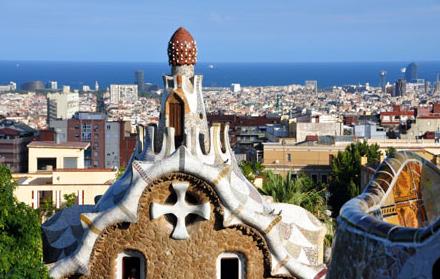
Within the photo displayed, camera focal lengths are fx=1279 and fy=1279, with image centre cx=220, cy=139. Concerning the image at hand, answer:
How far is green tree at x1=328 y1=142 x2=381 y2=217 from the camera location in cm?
5400

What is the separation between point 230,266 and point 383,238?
7.83 m

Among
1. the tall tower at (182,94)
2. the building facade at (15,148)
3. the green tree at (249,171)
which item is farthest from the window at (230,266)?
the building facade at (15,148)

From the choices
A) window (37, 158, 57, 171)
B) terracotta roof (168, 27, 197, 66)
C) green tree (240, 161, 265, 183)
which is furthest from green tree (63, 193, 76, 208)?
terracotta roof (168, 27, 197, 66)

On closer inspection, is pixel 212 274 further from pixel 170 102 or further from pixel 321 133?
pixel 321 133

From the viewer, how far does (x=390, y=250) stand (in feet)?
23.3

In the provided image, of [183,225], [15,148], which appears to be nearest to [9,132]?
[15,148]

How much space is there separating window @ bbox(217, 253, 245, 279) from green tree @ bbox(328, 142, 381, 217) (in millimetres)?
37002

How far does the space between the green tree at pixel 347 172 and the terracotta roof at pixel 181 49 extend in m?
36.5

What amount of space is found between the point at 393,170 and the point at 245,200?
546 cm

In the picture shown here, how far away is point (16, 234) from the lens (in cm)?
1720

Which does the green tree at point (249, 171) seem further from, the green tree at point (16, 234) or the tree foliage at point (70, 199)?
the green tree at point (16, 234)

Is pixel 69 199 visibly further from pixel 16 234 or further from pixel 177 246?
pixel 177 246

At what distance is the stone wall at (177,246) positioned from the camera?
47.9 feet

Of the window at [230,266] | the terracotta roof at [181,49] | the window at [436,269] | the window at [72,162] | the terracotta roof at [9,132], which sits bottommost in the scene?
the window at [72,162]
